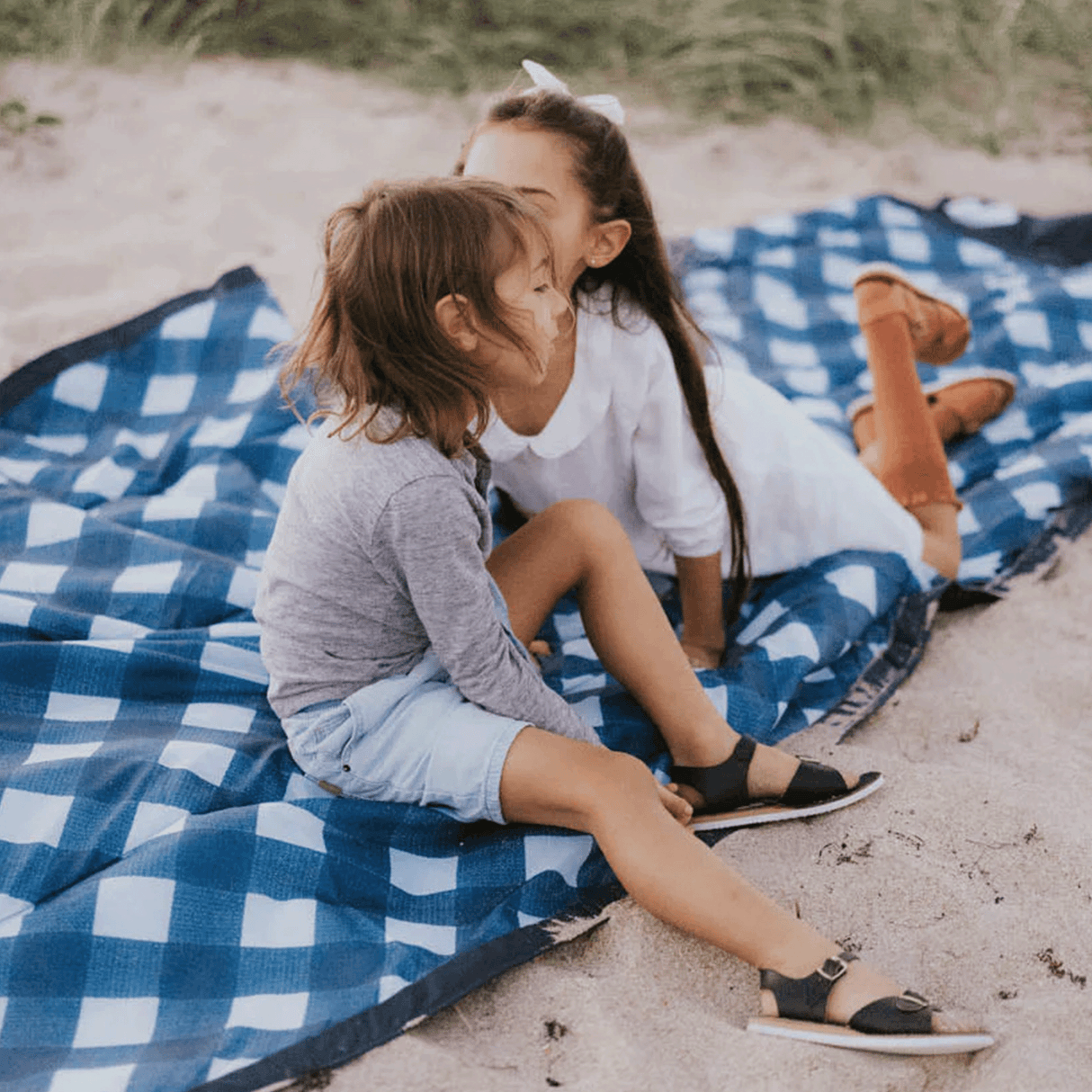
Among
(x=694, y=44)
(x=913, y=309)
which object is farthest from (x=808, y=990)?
(x=694, y=44)

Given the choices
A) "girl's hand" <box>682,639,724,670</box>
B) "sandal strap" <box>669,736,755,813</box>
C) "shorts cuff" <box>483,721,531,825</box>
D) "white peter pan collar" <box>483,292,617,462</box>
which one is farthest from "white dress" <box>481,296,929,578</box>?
"shorts cuff" <box>483,721,531,825</box>

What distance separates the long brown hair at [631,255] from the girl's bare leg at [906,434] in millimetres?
397

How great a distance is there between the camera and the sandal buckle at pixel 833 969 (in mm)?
1365

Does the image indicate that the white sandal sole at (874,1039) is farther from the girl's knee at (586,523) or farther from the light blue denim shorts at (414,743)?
the girl's knee at (586,523)

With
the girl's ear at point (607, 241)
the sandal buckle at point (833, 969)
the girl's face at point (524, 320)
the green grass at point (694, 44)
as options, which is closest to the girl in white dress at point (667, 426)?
the girl's ear at point (607, 241)

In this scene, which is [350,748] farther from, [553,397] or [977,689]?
[977,689]

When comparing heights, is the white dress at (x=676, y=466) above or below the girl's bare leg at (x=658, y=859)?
above

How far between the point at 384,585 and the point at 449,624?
96mm

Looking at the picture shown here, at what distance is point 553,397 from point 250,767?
0.70 metres

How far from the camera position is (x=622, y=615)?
1699 mm

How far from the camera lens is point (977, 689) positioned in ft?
6.32

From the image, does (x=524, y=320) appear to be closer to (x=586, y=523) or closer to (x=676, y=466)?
(x=586, y=523)

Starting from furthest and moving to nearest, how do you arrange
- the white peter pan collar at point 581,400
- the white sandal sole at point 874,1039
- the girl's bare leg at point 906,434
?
the girl's bare leg at point 906,434
the white peter pan collar at point 581,400
the white sandal sole at point 874,1039

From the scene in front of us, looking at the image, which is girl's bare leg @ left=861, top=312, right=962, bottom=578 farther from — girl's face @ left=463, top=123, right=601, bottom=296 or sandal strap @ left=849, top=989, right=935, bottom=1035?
sandal strap @ left=849, top=989, right=935, bottom=1035
